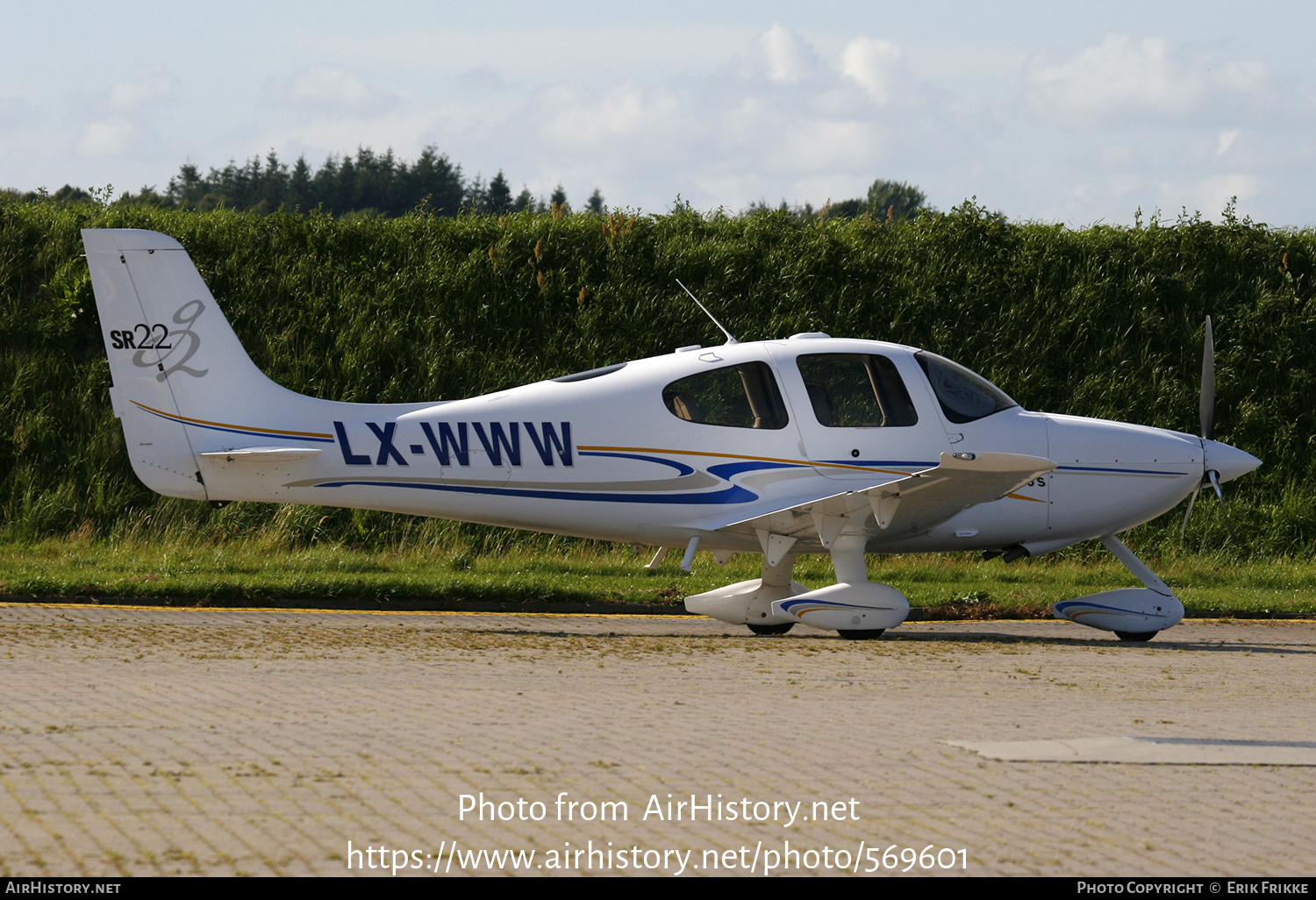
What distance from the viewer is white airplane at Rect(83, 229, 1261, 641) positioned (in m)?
11.2

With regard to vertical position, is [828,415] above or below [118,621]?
above

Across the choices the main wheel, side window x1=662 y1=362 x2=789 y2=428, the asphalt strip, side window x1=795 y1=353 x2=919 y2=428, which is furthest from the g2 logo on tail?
the asphalt strip

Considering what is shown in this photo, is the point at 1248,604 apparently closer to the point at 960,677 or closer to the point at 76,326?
the point at 960,677

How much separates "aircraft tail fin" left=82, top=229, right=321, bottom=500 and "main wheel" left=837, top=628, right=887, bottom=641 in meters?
4.65

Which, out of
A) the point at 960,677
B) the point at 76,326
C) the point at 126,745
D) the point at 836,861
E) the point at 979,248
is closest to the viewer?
the point at 836,861

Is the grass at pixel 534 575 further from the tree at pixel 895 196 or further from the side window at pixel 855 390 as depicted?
the tree at pixel 895 196

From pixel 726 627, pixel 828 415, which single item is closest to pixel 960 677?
pixel 828 415

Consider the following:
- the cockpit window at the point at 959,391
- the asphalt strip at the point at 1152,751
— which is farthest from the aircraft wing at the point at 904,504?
the asphalt strip at the point at 1152,751

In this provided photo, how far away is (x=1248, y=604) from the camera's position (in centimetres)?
1488

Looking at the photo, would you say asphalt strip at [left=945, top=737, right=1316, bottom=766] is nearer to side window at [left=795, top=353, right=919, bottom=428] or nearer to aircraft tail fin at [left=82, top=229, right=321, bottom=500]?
side window at [left=795, top=353, right=919, bottom=428]

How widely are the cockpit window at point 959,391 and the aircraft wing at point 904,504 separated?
0.86 m

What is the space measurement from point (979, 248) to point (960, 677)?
1570 cm

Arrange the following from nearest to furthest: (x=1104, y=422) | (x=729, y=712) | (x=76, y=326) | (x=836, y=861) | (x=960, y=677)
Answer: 1. (x=836, y=861)
2. (x=729, y=712)
3. (x=960, y=677)
4. (x=1104, y=422)
5. (x=76, y=326)

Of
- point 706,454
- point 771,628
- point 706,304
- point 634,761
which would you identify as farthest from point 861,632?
point 706,304
